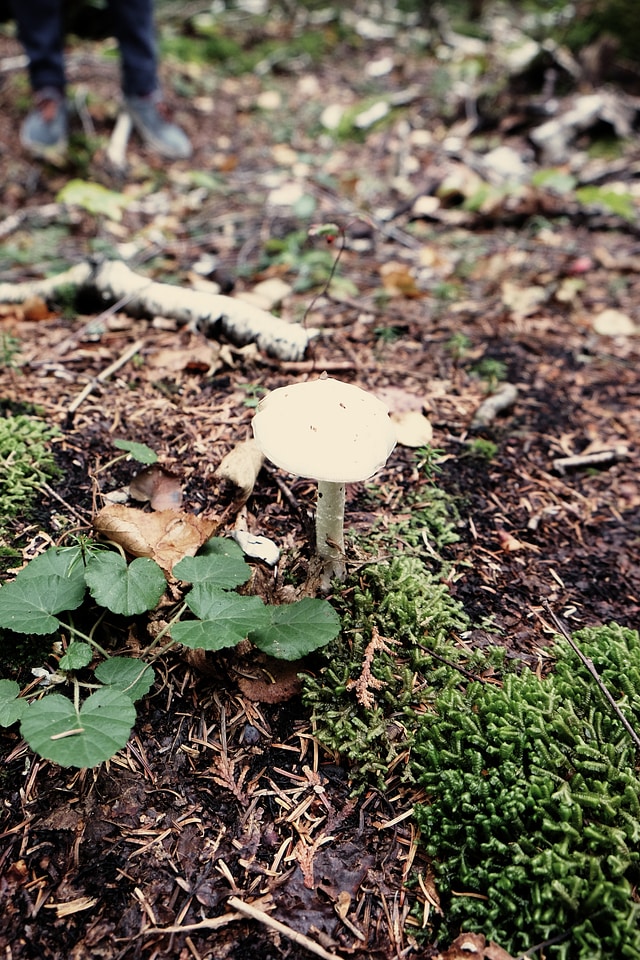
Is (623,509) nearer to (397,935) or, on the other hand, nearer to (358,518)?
(358,518)

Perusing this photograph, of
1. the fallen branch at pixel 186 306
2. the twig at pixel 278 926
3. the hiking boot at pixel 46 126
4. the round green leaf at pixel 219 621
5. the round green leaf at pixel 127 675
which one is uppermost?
the hiking boot at pixel 46 126

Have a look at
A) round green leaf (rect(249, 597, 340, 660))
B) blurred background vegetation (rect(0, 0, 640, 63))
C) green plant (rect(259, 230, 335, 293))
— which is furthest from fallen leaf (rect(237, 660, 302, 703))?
blurred background vegetation (rect(0, 0, 640, 63))

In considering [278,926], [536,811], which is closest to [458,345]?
[536,811]

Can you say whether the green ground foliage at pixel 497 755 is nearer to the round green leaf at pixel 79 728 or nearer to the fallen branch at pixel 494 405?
the round green leaf at pixel 79 728

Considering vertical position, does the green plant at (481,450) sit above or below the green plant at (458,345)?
below

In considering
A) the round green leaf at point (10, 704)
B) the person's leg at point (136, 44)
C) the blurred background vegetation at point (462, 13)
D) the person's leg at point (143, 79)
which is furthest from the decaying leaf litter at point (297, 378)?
the blurred background vegetation at point (462, 13)

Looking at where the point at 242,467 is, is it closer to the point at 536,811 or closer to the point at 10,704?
the point at 10,704
